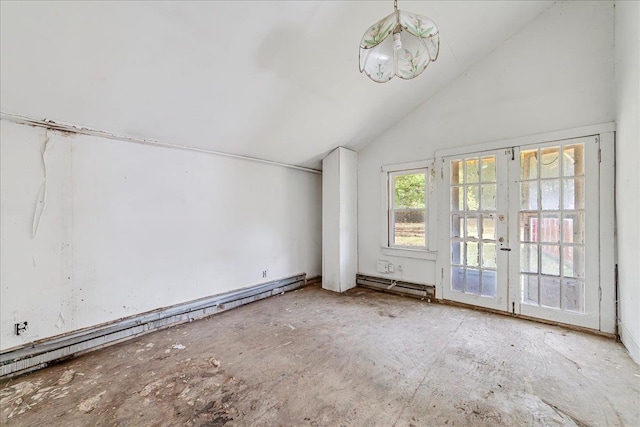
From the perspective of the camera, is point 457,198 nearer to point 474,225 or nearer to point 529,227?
point 474,225

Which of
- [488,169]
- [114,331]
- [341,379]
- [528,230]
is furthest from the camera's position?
[488,169]

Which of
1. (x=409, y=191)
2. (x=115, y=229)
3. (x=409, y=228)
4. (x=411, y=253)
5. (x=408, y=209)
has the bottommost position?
(x=411, y=253)

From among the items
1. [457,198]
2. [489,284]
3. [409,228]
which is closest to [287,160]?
[409,228]

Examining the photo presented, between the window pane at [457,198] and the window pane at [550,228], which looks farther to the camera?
the window pane at [457,198]

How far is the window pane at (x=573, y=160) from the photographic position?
2783 millimetres

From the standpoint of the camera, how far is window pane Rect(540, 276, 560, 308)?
2883 millimetres

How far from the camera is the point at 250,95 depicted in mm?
2674

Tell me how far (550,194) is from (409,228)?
5.63 ft

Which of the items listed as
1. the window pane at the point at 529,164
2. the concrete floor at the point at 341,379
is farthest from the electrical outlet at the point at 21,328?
the window pane at the point at 529,164

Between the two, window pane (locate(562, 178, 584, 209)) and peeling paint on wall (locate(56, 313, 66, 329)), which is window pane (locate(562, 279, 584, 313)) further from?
peeling paint on wall (locate(56, 313, 66, 329))

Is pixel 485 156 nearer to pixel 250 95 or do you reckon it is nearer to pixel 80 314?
pixel 250 95

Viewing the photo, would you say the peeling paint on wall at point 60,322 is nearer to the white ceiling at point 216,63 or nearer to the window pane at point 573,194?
the white ceiling at point 216,63

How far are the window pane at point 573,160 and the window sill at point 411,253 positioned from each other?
1.75 meters

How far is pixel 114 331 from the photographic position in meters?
2.54
